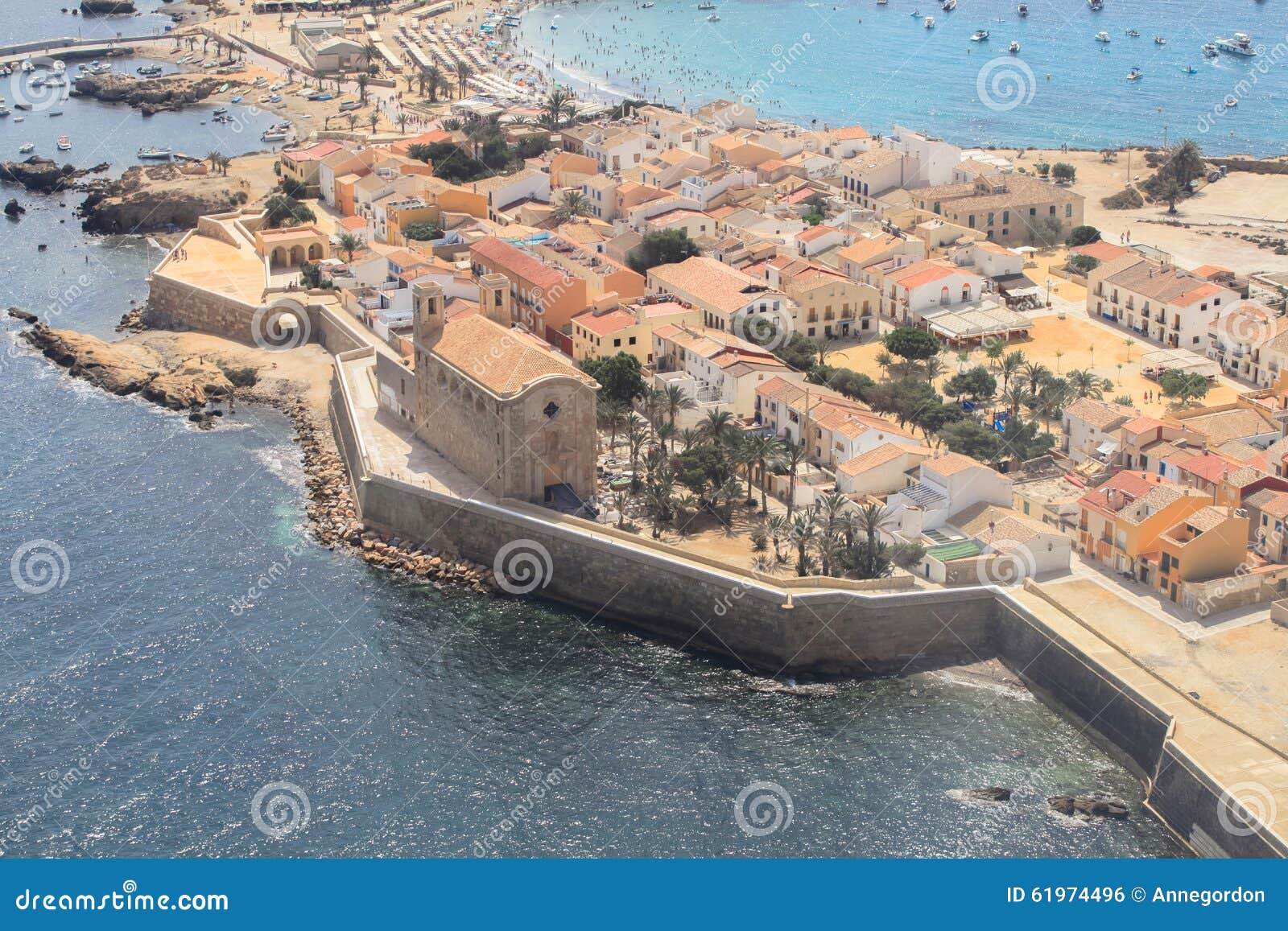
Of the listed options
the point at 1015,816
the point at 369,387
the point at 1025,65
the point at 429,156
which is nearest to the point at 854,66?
the point at 1025,65

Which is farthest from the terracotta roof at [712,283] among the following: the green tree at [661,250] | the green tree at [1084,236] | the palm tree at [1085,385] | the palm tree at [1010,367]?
the green tree at [1084,236]

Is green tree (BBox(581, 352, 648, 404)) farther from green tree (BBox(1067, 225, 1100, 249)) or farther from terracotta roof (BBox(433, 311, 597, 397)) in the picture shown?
green tree (BBox(1067, 225, 1100, 249))

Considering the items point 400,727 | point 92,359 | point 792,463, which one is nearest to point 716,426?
point 792,463

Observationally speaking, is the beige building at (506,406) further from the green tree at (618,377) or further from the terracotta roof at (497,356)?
the green tree at (618,377)

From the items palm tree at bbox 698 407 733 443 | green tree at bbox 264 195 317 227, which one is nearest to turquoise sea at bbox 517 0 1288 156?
green tree at bbox 264 195 317 227

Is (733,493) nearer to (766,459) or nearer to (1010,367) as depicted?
(766,459)

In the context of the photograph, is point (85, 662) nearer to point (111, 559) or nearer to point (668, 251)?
point (111, 559)
